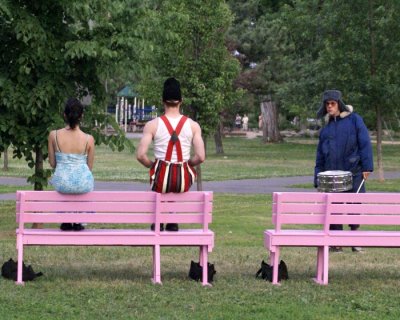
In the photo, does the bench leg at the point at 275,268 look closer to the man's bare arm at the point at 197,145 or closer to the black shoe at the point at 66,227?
the man's bare arm at the point at 197,145

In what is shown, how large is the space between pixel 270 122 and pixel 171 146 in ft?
186

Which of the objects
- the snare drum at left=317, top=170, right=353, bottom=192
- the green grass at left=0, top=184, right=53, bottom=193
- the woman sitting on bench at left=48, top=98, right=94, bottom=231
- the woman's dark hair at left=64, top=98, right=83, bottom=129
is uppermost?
the woman's dark hair at left=64, top=98, right=83, bottom=129

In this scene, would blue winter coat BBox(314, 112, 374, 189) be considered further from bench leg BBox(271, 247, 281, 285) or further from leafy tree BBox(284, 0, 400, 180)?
leafy tree BBox(284, 0, 400, 180)

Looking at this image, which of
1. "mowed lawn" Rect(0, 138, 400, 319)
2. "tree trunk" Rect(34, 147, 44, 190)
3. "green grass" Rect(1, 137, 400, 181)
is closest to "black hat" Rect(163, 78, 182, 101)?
"mowed lawn" Rect(0, 138, 400, 319)

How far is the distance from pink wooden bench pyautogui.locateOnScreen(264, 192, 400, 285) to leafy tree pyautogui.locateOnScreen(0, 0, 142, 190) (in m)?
4.58

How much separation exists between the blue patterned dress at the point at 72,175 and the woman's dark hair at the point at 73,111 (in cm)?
31

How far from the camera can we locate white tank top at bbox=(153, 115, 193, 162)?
9203 millimetres

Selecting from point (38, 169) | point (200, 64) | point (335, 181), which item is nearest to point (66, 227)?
point (335, 181)

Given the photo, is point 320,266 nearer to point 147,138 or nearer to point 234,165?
point 147,138

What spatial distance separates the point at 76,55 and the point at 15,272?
477 centimetres

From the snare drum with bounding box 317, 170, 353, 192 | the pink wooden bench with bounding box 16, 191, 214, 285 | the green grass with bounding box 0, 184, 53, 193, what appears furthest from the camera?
the green grass with bounding box 0, 184, 53, 193

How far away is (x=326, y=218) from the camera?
30.6ft

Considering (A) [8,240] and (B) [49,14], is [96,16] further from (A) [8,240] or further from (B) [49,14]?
(A) [8,240]

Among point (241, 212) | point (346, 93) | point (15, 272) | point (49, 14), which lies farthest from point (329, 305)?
point (346, 93)
